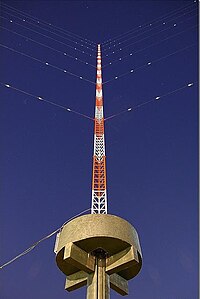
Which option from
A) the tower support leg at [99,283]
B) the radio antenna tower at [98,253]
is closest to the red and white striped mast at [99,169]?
the radio antenna tower at [98,253]

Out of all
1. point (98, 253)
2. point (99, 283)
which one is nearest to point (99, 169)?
point (98, 253)

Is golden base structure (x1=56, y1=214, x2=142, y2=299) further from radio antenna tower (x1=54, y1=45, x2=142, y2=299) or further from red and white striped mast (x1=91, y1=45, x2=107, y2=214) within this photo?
red and white striped mast (x1=91, y1=45, x2=107, y2=214)

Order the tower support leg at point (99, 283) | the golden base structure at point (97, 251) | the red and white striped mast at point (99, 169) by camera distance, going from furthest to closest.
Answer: the red and white striped mast at point (99, 169) < the golden base structure at point (97, 251) < the tower support leg at point (99, 283)

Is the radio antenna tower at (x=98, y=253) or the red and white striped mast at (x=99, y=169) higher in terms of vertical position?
the red and white striped mast at (x=99, y=169)

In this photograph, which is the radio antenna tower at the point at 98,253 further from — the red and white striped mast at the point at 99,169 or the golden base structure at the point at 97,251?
the red and white striped mast at the point at 99,169

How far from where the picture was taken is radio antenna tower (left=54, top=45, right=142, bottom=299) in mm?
→ 15719

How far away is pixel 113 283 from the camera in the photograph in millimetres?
16734

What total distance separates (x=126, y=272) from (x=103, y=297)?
7.11ft

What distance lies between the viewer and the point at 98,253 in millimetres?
16547

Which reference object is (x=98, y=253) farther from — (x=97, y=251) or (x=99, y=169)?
(x=99, y=169)

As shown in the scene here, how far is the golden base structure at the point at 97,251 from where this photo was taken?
15.7 meters

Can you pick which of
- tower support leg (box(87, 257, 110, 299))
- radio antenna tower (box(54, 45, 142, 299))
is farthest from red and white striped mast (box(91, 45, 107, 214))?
tower support leg (box(87, 257, 110, 299))

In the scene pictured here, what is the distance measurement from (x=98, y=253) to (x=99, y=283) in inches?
46.7

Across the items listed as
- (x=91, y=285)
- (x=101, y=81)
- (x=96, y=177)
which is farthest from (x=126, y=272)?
(x=101, y=81)
